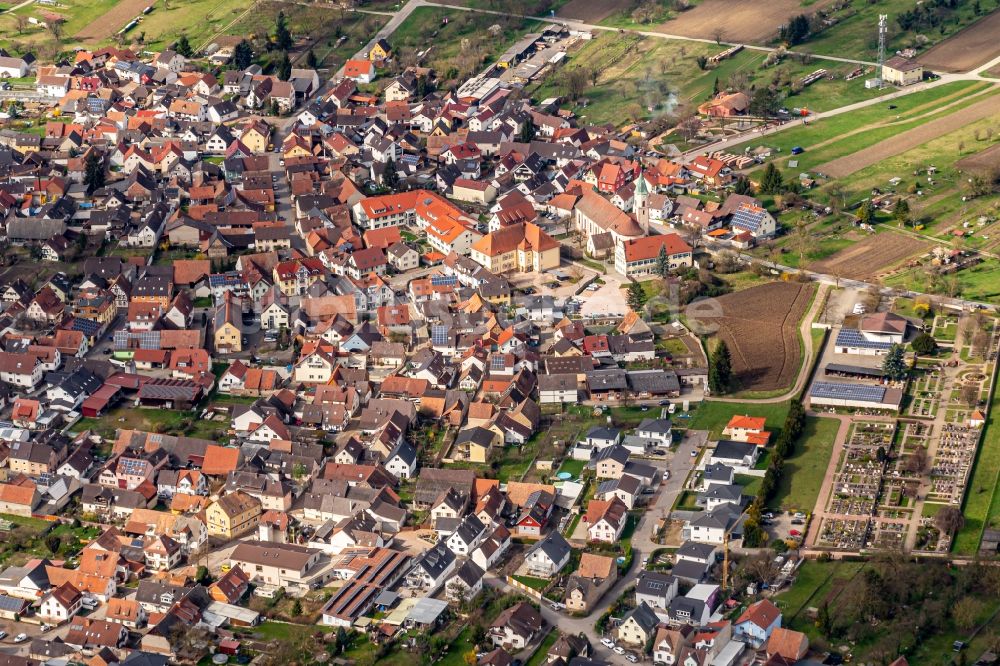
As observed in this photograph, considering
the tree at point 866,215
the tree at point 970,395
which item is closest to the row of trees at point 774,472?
the tree at point 970,395

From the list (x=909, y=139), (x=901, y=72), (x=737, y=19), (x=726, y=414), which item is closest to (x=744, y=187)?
(x=909, y=139)

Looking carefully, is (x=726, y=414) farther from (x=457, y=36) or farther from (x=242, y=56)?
(x=242, y=56)

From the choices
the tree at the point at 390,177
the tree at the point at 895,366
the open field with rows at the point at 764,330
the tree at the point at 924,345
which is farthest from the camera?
the tree at the point at 390,177

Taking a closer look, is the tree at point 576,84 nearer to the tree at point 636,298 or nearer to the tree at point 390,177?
the tree at point 390,177

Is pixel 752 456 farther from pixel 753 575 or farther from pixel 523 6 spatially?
pixel 523 6

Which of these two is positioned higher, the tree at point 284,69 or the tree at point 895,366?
the tree at point 284,69

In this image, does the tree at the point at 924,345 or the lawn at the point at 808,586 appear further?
the tree at the point at 924,345

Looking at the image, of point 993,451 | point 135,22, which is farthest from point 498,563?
point 135,22
